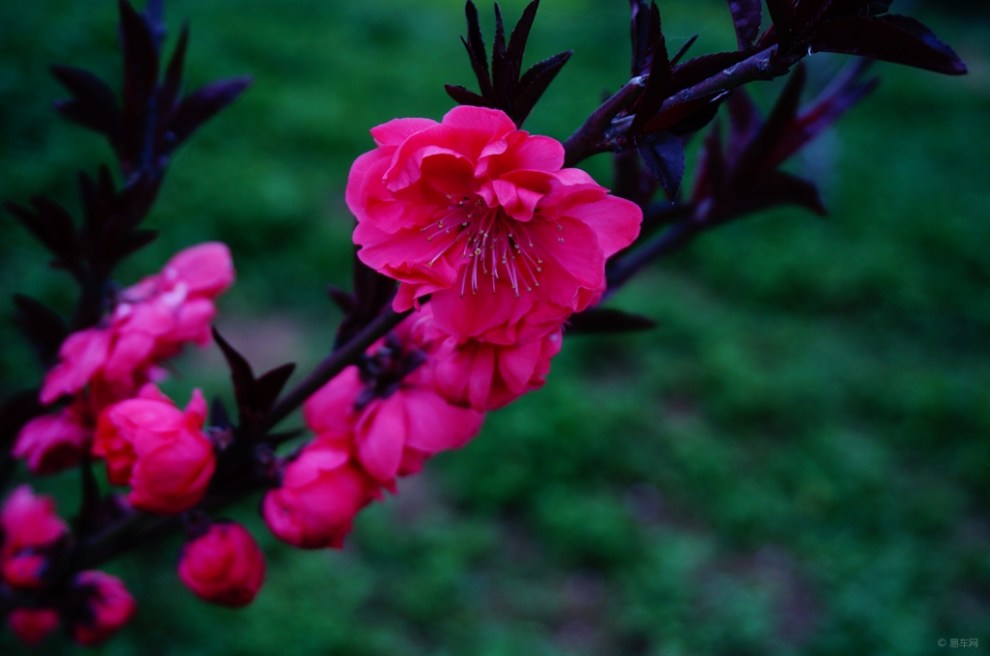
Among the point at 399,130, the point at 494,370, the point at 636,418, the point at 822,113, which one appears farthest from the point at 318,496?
the point at 636,418

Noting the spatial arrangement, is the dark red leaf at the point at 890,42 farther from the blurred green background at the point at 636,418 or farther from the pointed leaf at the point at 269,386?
the blurred green background at the point at 636,418

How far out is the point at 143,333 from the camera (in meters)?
0.83

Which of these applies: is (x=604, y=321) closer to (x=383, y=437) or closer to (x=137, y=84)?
(x=383, y=437)

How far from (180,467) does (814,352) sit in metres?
2.95

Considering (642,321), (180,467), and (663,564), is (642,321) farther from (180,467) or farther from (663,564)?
(663,564)

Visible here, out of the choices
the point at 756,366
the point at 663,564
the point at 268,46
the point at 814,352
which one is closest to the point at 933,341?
the point at 814,352

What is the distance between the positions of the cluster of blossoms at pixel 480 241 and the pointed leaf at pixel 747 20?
14 centimetres

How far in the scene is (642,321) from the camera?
84 cm

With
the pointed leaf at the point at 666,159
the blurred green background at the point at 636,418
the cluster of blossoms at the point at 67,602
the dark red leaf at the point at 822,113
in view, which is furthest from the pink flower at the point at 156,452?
the blurred green background at the point at 636,418

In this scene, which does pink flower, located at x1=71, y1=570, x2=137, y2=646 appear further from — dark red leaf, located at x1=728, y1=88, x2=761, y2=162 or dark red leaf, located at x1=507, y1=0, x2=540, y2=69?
dark red leaf, located at x1=728, y1=88, x2=761, y2=162

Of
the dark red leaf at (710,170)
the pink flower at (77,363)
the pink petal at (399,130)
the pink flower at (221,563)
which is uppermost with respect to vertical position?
the dark red leaf at (710,170)

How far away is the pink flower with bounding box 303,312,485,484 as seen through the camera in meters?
0.73

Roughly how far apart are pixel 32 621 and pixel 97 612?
121mm

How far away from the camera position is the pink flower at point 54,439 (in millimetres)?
882
